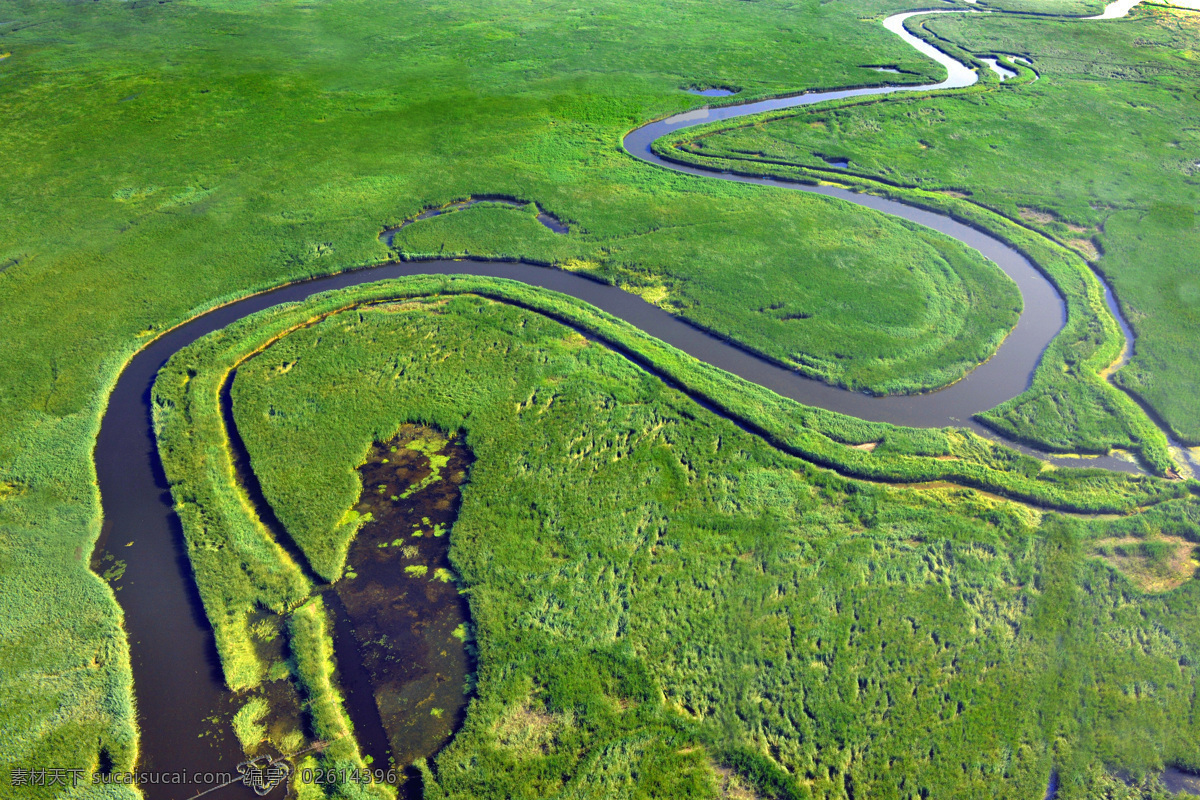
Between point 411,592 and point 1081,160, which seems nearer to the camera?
point 411,592

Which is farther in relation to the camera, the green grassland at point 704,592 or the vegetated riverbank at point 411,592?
the vegetated riverbank at point 411,592

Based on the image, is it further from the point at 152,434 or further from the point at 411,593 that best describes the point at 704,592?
the point at 152,434

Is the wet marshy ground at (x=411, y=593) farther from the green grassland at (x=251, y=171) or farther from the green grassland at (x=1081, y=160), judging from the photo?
the green grassland at (x=1081, y=160)

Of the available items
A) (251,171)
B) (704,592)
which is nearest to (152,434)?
(704,592)

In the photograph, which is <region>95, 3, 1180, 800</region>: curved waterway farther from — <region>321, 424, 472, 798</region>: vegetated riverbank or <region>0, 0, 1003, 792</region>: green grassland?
<region>321, 424, 472, 798</region>: vegetated riverbank

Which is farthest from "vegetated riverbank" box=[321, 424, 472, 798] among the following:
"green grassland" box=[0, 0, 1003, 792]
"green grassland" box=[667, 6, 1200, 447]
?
"green grassland" box=[667, 6, 1200, 447]

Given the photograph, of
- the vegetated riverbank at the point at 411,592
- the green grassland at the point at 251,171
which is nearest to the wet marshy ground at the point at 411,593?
the vegetated riverbank at the point at 411,592

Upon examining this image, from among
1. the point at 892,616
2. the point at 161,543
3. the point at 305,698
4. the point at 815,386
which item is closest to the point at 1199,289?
the point at 815,386
